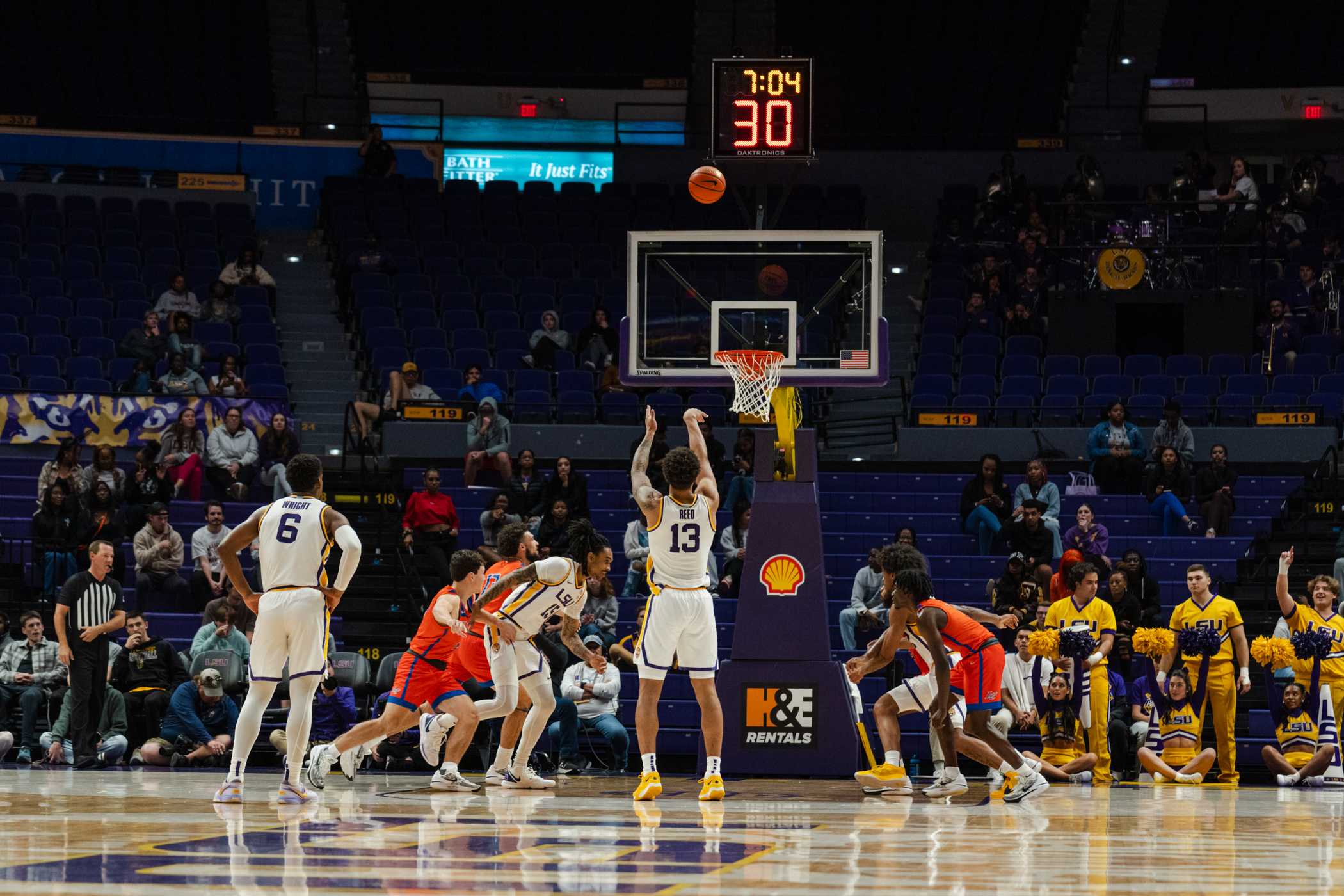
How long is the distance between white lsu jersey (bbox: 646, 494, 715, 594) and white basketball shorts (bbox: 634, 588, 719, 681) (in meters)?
0.10

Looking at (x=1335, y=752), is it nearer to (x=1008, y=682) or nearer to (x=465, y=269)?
(x=1008, y=682)

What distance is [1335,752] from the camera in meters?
14.5

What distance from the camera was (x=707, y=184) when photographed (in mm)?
14055

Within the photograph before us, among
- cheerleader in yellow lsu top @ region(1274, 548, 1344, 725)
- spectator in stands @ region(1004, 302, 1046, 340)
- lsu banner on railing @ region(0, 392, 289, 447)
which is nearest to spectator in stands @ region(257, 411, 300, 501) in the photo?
lsu banner on railing @ region(0, 392, 289, 447)

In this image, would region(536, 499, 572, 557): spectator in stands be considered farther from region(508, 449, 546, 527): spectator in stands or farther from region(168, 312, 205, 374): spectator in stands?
region(168, 312, 205, 374): spectator in stands

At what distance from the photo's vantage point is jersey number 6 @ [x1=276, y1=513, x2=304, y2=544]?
9797 millimetres

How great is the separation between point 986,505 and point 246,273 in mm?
11522

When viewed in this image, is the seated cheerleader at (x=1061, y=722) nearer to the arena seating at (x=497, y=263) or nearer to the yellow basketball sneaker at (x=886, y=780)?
the yellow basketball sneaker at (x=886, y=780)

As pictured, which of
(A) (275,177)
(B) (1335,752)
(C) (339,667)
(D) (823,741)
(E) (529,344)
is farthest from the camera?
(A) (275,177)

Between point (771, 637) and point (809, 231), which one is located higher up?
point (809, 231)

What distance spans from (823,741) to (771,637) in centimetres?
91

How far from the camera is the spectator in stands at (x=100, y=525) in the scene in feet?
59.2

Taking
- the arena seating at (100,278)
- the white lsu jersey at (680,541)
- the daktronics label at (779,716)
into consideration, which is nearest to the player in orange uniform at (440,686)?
the white lsu jersey at (680,541)

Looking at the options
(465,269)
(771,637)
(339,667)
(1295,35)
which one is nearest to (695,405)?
(465,269)
